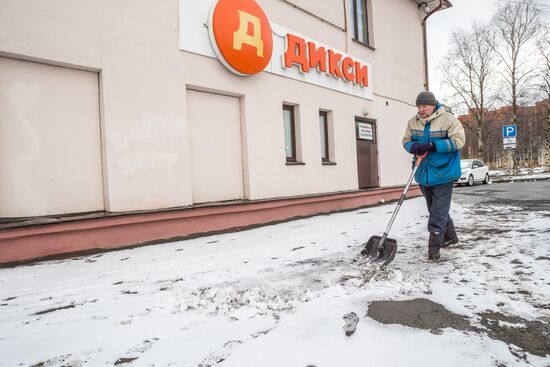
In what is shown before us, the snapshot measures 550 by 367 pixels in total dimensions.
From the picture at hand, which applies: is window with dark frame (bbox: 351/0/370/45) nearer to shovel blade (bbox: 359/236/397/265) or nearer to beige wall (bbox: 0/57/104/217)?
beige wall (bbox: 0/57/104/217)

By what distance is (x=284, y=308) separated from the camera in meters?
2.38

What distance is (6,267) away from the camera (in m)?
3.81

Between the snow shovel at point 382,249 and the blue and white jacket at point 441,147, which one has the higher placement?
the blue and white jacket at point 441,147

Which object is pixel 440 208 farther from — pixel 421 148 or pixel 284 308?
pixel 284 308

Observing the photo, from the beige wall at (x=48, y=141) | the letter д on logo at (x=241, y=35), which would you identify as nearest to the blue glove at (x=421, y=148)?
the letter д on logo at (x=241, y=35)

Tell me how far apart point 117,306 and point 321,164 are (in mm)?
6205

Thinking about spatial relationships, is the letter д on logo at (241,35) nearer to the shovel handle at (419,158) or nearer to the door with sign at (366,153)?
the shovel handle at (419,158)

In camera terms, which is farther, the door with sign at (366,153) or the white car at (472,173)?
the white car at (472,173)

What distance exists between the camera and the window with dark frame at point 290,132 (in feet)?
25.0

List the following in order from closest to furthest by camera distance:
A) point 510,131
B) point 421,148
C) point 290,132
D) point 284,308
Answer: point 284,308
point 421,148
point 290,132
point 510,131

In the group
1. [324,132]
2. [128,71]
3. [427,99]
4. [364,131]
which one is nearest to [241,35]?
[128,71]

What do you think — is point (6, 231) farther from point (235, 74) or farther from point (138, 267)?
point (235, 74)

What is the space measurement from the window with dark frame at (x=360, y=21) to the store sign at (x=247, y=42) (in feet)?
7.56

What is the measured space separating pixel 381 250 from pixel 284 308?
1477mm
